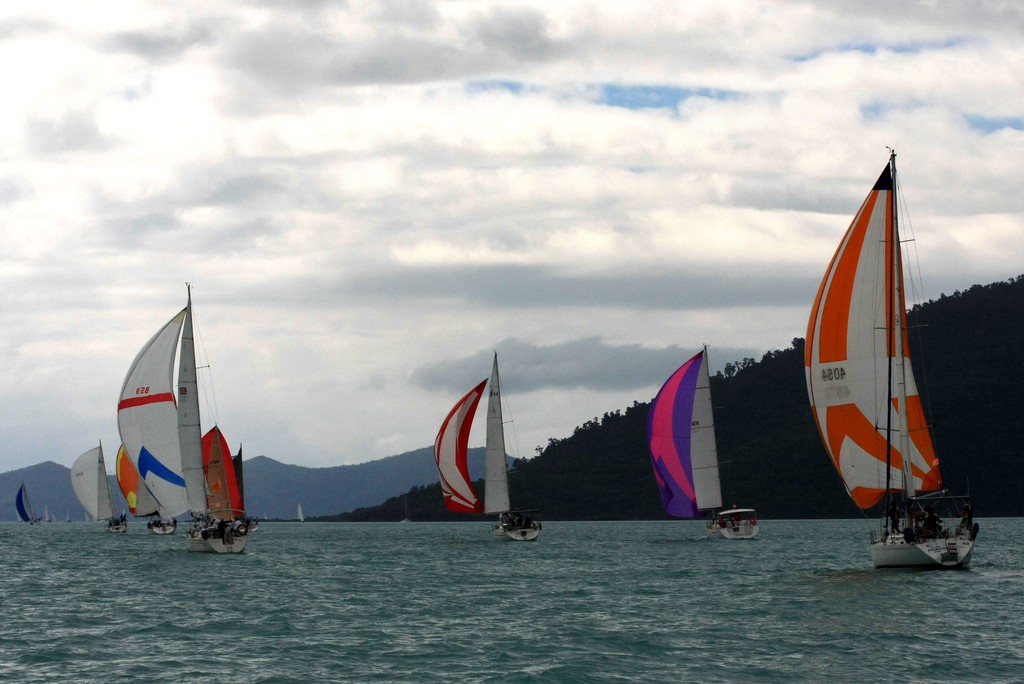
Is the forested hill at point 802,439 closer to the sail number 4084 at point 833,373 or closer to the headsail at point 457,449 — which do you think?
the headsail at point 457,449

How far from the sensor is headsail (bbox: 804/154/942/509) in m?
39.6

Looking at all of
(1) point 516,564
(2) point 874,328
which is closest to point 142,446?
(1) point 516,564

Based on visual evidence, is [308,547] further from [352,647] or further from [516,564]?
[352,647]

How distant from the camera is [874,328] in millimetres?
39875

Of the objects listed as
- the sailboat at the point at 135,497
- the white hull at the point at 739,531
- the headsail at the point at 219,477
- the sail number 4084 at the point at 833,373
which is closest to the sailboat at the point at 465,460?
the white hull at the point at 739,531

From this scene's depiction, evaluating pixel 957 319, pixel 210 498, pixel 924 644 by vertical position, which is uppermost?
pixel 957 319

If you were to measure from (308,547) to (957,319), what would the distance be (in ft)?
298

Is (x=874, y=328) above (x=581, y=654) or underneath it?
above

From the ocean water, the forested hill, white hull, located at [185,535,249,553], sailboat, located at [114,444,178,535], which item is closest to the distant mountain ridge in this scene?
the forested hill

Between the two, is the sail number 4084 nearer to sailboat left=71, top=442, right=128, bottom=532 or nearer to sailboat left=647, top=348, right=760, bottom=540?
sailboat left=647, top=348, right=760, bottom=540

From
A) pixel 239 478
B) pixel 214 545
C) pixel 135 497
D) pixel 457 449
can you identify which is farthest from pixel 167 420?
pixel 135 497

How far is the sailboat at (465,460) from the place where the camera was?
75125mm

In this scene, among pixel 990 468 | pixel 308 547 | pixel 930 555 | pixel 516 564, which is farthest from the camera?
pixel 990 468

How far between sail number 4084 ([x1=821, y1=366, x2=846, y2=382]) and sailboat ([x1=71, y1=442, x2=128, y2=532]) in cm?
9509
